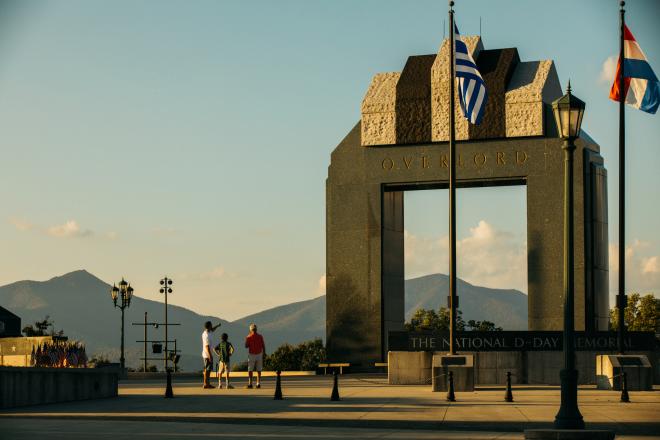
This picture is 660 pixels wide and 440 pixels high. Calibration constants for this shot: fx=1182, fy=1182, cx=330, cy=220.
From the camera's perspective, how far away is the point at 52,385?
3225cm

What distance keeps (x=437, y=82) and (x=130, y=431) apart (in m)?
33.3

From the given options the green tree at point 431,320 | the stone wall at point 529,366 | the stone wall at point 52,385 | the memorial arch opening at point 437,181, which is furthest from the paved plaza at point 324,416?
the green tree at point 431,320

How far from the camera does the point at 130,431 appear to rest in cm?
2294

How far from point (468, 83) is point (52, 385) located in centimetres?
1586

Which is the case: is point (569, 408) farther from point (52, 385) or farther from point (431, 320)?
point (431, 320)

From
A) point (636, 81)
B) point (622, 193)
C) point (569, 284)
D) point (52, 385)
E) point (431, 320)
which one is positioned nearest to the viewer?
point (569, 284)

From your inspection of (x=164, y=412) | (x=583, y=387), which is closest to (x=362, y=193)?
(x=583, y=387)

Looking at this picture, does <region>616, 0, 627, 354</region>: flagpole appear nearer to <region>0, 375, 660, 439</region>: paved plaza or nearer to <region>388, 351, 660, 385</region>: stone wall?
<region>0, 375, 660, 439</region>: paved plaza

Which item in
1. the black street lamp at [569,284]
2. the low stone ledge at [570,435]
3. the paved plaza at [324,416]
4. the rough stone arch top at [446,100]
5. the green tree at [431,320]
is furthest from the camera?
the green tree at [431,320]

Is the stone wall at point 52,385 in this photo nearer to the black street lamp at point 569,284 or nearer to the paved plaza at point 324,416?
the paved plaza at point 324,416

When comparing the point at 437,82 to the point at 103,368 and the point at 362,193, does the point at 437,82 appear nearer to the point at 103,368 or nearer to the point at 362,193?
the point at 362,193

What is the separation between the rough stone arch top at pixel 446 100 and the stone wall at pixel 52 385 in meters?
22.3

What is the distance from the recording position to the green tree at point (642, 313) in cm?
12088

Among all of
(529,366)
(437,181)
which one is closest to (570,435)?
(529,366)
